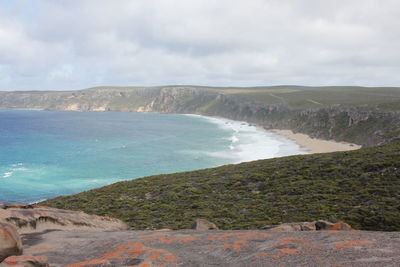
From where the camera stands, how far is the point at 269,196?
82.5ft

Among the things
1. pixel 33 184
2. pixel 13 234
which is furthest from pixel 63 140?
pixel 13 234

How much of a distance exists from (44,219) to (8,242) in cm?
509

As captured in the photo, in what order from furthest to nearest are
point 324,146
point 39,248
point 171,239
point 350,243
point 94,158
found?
point 324,146 < point 94,158 < point 171,239 < point 39,248 < point 350,243

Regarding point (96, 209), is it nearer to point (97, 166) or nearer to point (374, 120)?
point (97, 166)

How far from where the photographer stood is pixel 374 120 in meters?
82.3

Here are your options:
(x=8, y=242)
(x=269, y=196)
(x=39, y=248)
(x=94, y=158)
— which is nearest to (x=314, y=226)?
(x=269, y=196)

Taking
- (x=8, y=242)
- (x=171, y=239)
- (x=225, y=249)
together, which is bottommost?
(x=171, y=239)

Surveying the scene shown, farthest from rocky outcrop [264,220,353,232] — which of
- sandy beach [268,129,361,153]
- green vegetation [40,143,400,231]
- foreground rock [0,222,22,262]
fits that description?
sandy beach [268,129,361,153]

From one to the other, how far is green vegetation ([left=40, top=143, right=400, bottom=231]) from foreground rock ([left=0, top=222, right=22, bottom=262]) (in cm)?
1079

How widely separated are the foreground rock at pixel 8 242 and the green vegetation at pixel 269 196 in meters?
10.8

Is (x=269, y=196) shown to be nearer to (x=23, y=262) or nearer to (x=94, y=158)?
(x=23, y=262)

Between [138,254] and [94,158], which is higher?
[138,254]

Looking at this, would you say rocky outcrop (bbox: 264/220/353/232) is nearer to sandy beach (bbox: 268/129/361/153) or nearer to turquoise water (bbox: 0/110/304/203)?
turquoise water (bbox: 0/110/304/203)

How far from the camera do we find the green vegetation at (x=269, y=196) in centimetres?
1942
